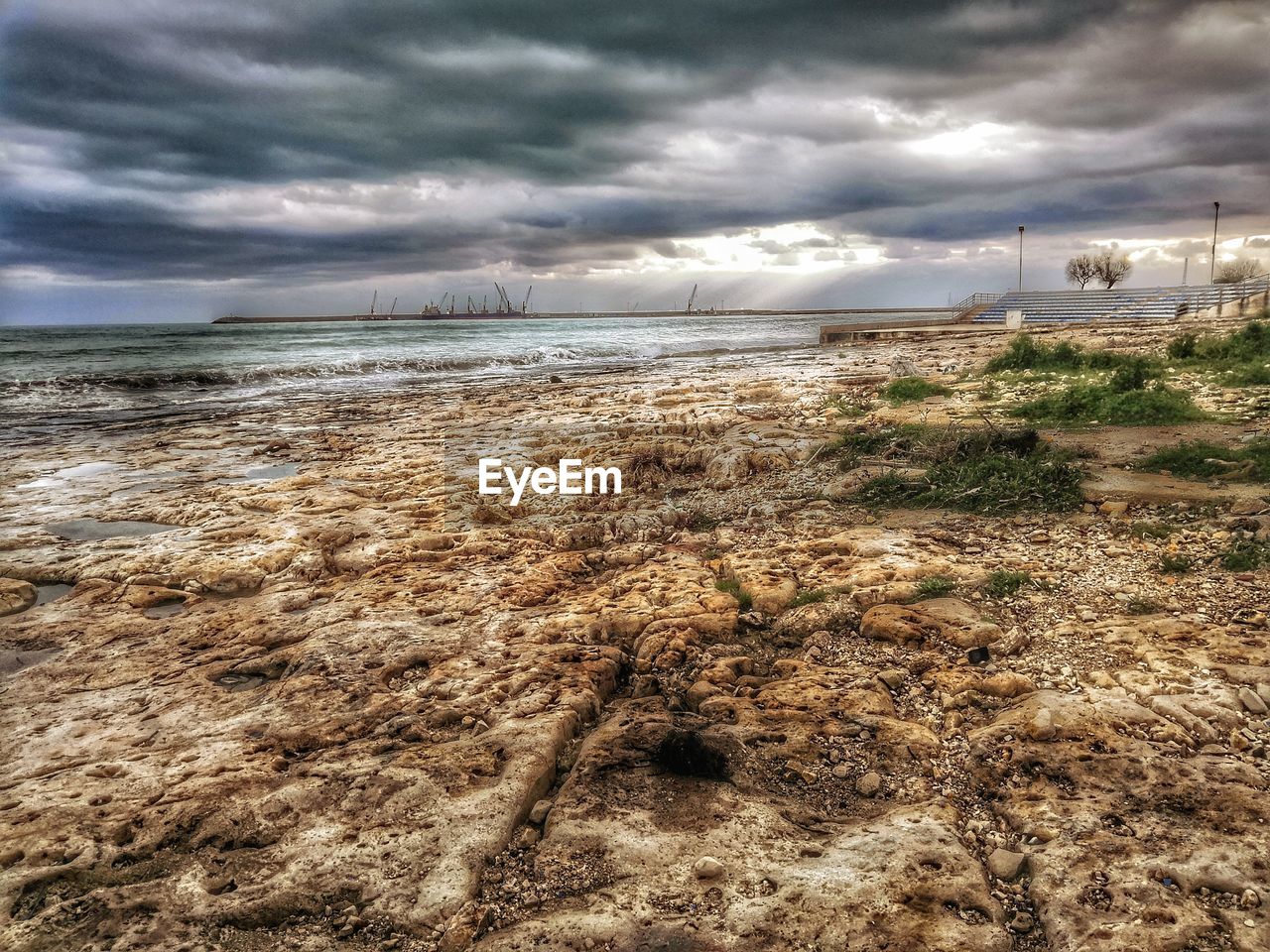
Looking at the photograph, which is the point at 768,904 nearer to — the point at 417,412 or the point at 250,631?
the point at 250,631

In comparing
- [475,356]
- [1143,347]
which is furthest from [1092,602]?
[475,356]

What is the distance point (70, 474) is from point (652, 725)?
1149cm

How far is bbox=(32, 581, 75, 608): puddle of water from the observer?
19.2 feet

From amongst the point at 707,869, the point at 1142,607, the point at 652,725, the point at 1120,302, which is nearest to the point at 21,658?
the point at 652,725

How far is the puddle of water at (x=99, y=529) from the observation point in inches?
291

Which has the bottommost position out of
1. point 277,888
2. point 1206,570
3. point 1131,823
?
point 277,888

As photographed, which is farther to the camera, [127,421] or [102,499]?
[127,421]

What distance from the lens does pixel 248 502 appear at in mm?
8281

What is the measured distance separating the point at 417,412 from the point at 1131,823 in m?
16.0

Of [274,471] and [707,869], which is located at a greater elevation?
[274,471]

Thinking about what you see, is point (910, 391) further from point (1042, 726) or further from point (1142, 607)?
point (1042, 726)

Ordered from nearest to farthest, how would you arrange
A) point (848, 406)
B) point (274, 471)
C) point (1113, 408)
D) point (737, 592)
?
point (737, 592)
point (1113, 408)
point (274, 471)
point (848, 406)

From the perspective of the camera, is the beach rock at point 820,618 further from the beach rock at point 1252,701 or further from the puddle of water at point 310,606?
the puddle of water at point 310,606

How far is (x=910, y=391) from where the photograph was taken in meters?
12.1
